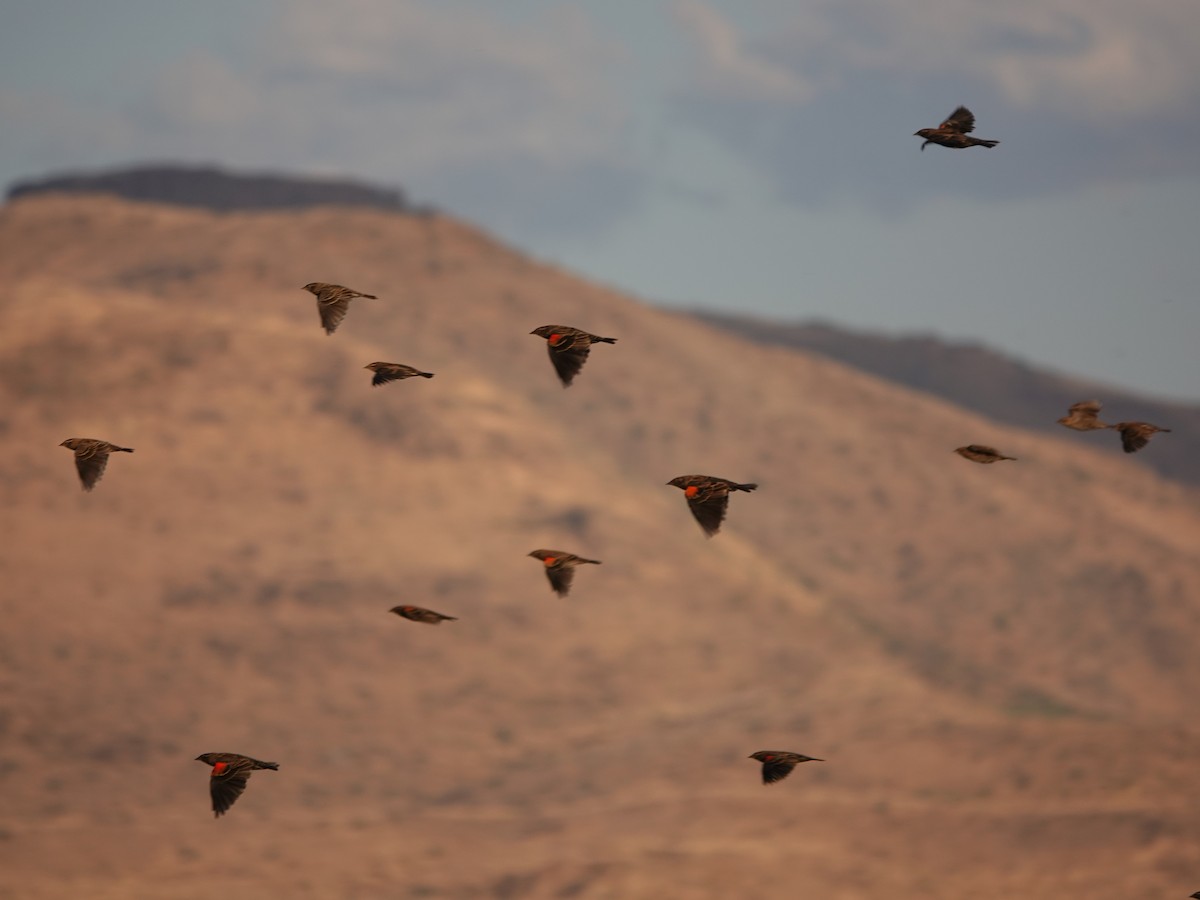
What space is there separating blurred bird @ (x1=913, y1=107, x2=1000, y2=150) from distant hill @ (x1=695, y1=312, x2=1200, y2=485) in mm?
113028

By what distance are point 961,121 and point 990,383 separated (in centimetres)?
12415

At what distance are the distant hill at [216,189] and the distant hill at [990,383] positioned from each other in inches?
1299

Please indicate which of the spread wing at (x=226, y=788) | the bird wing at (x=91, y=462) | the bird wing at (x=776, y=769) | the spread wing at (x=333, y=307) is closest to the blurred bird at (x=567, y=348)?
the spread wing at (x=333, y=307)

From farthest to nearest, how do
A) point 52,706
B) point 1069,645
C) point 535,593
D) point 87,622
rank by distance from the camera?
point 1069,645 < point 535,593 < point 87,622 < point 52,706

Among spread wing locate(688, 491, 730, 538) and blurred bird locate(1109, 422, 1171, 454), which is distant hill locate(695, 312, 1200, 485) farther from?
spread wing locate(688, 491, 730, 538)

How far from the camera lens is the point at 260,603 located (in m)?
79.1

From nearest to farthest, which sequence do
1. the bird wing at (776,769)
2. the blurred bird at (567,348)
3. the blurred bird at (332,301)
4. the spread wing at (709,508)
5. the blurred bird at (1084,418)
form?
the spread wing at (709,508) → the blurred bird at (567,348) → the bird wing at (776,769) → the blurred bird at (332,301) → the blurred bird at (1084,418)

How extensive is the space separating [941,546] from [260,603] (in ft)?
136

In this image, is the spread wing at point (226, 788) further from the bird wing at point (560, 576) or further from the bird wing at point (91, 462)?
the bird wing at point (560, 576)

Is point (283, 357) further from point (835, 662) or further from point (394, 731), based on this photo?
point (835, 662)

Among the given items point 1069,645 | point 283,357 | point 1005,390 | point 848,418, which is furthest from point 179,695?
point 1005,390

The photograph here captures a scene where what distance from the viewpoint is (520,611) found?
Answer: 80500 mm

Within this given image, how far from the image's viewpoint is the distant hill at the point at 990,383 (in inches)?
5271

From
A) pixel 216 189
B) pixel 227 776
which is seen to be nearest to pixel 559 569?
pixel 227 776
